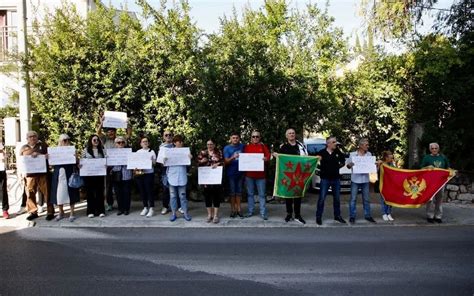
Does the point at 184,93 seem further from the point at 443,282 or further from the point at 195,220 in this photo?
the point at 443,282

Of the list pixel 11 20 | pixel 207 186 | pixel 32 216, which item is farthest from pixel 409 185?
pixel 11 20

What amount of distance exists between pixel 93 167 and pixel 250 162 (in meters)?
3.44

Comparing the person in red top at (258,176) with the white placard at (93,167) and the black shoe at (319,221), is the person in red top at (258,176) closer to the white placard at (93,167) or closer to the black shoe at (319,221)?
the black shoe at (319,221)

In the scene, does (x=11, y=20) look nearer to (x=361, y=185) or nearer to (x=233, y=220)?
(x=233, y=220)

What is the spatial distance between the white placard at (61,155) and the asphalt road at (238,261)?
152 centimetres

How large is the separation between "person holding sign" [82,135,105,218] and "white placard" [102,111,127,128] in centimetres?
74

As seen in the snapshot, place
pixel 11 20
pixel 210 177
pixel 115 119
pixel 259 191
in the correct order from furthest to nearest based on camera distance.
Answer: pixel 11 20, pixel 115 119, pixel 259 191, pixel 210 177

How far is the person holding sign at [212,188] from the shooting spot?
31.2 feet

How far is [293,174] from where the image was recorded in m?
9.67

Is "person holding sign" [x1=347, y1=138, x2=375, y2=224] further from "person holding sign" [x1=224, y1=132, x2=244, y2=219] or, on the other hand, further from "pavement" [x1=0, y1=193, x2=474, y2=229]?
"person holding sign" [x1=224, y1=132, x2=244, y2=219]

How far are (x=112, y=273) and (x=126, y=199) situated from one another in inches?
165

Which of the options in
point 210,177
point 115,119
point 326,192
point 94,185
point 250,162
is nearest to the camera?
point 326,192

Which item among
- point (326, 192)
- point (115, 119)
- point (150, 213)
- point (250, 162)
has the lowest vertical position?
point (150, 213)

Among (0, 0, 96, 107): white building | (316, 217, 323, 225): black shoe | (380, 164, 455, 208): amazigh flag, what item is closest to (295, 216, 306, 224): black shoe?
(316, 217, 323, 225): black shoe
